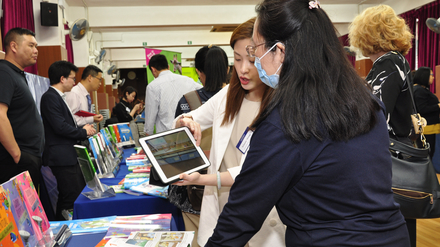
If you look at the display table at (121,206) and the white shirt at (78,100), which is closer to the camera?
the display table at (121,206)

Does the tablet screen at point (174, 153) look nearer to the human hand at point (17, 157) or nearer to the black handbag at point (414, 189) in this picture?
the black handbag at point (414, 189)

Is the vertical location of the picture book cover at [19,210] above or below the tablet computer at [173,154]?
below

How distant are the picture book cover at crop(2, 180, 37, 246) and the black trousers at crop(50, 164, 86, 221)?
5.83ft

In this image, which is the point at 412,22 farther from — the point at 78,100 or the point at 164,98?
the point at 78,100

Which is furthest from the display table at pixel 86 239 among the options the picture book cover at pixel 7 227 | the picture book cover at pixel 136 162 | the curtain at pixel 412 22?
the curtain at pixel 412 22

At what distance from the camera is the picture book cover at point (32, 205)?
3.67 ft

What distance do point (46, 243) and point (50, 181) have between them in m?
2.50

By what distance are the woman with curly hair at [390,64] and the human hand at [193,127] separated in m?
0.96

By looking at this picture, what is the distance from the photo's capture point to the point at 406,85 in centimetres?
173

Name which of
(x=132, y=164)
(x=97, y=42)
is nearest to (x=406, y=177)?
(x=132, y=164)

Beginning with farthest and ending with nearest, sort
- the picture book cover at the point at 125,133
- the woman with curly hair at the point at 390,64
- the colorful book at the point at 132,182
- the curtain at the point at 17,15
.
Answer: the curtain at the point at 17,15 < the picture book cover at the point at 125,133 < the colorful book at the point at 132,182 < the woman with curly hair at the point at 390,64

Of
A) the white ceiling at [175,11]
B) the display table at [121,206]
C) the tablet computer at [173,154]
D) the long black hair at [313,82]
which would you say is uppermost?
the white ceiling at [175,11]

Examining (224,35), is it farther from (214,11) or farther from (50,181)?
(50,181)

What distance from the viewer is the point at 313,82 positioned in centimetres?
74
